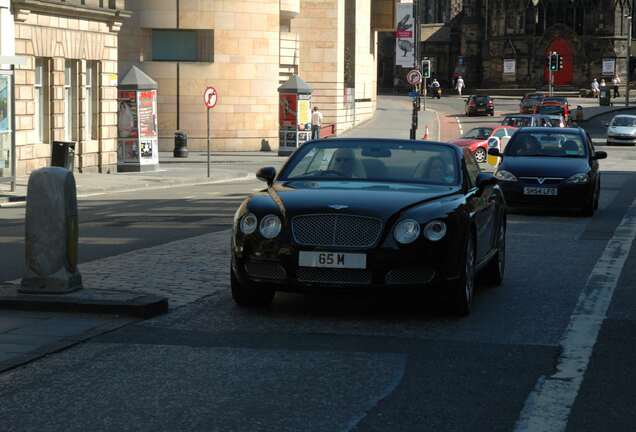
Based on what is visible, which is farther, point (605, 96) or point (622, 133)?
point (605, 96)

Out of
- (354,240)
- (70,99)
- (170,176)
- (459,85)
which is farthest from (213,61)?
(459,85)

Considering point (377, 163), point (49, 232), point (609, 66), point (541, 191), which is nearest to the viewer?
point (49, 232)

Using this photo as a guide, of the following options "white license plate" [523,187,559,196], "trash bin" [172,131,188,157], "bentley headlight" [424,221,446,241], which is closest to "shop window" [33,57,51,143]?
"trash bin" [172,131,188,157]

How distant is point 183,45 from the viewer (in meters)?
49.8

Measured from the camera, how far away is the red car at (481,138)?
4328cm

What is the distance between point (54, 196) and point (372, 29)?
219ft

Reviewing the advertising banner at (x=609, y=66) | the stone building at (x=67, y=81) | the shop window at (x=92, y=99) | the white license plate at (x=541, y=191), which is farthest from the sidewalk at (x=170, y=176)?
the advertising banner at (x=609, y=66)

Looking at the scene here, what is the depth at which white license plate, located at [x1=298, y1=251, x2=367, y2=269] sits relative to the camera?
9727mm

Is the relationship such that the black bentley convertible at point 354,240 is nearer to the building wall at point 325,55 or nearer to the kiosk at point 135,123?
the kiosk at point 135,123

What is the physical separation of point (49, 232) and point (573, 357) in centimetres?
413

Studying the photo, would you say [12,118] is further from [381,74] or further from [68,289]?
[381,74]

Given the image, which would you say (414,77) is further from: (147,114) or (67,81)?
(67,81)

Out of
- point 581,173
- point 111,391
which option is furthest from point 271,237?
point 581,173

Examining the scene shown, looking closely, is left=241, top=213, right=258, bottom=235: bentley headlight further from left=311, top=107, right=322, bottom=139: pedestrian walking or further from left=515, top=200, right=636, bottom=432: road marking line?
left=311, top=107, right=322, bottom=139: pedestrian walking
